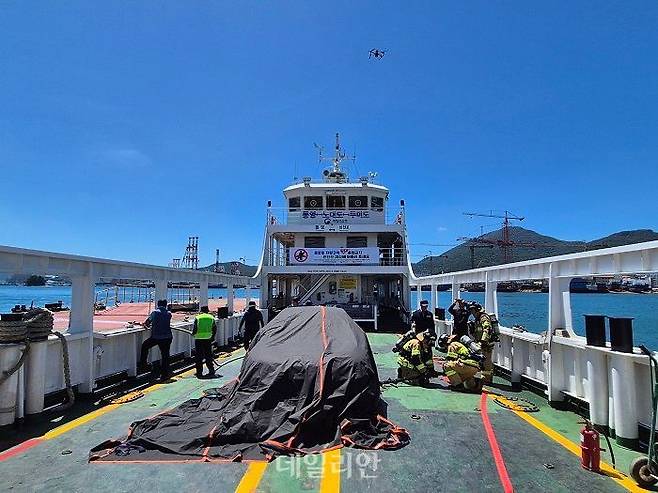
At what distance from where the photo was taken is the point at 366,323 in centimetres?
1905

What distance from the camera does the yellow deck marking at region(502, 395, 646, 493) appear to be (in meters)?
3.83

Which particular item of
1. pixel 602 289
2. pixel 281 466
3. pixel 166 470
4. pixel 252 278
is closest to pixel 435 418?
pixel 281 466

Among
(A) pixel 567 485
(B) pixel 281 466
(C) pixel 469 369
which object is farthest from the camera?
(C) pixel 469 369

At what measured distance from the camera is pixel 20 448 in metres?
4.77

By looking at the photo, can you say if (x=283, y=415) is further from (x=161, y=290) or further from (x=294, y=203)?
(x=294, y=203)

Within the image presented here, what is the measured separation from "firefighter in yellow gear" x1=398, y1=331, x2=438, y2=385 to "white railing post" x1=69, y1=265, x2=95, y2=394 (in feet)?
17.3

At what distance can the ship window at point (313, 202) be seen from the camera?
2189cm

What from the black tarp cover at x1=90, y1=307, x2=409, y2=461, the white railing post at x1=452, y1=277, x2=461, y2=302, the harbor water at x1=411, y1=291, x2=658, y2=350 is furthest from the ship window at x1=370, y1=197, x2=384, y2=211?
the black tarp cover at x1=90, y1=307, x2=409, y2=461

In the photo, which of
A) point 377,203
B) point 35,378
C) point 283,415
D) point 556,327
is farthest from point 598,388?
point 377,203

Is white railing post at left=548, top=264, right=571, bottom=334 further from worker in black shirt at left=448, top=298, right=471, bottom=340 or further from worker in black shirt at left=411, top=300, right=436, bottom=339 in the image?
worker in black shirt at left=411, top=300, right=436, bottom=339

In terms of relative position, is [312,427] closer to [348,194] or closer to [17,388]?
[17,388]

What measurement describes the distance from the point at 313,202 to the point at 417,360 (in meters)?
14.8

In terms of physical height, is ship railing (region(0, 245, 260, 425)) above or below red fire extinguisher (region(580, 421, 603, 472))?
above

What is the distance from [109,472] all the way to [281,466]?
156cm
